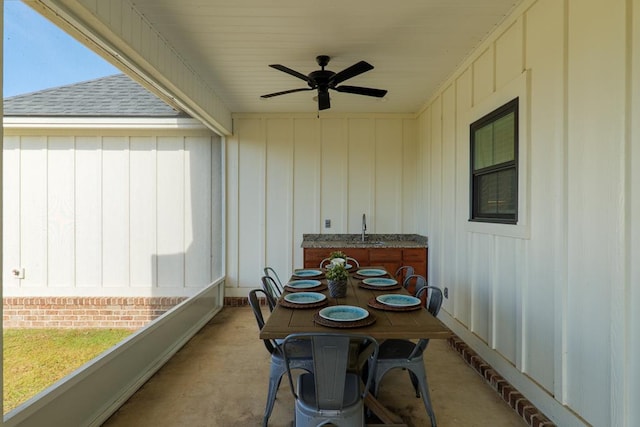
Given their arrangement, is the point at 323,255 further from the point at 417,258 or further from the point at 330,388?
the point at 330,388

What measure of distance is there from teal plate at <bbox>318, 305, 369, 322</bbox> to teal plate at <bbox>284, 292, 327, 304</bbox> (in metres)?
0.21

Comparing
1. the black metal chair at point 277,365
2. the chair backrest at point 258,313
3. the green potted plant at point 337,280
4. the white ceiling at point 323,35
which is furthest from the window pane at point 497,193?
the chair backrest at point 258,313

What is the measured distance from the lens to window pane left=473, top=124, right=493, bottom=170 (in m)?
2.80

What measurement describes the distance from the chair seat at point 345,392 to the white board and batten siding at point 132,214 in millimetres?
2925

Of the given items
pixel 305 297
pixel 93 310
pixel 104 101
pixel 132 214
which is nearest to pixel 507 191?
pixel 305 297

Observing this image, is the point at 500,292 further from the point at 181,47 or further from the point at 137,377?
the point at 181,47

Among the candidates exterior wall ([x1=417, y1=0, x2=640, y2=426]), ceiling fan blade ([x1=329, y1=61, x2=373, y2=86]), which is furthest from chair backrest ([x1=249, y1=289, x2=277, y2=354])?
ceiling fan blade ([x1=329, y1=61, x2=373, y2=86])

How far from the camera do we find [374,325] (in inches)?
70.2

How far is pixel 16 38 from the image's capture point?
71.7 inches

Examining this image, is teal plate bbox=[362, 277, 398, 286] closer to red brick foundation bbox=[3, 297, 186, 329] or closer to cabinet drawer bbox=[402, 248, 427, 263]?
cabinet drawer bbox=[402, 248, 427, 263]

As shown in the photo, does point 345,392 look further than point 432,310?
No

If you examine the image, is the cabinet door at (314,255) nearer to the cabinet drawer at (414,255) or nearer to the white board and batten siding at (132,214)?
the cabinet drawer at (414,255)

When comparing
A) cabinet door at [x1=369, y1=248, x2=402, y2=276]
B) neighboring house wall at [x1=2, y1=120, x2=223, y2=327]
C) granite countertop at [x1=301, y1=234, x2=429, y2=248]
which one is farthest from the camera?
granite countertop at [x1=301, y1=234, x2=429, y2=248]

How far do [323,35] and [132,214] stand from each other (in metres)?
3.41
